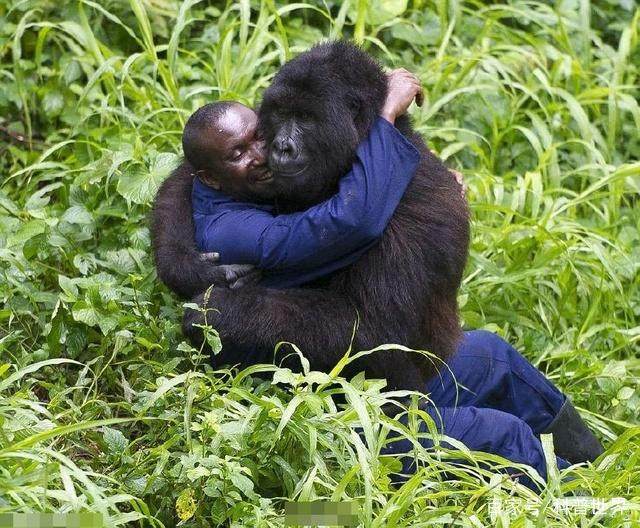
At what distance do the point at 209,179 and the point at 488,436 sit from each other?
1310 millimetres

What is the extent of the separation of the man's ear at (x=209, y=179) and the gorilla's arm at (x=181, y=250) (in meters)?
0.15

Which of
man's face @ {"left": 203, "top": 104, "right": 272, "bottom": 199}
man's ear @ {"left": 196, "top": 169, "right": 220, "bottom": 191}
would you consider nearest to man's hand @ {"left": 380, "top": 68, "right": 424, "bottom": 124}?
man's face @ {"left": 203, "top": 104, "right": 272, "bottom": 199}

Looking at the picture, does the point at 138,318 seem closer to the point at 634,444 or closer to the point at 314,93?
the point at 314,93

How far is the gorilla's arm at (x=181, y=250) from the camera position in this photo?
4.04 metres

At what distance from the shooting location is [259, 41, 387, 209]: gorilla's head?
3941 mm

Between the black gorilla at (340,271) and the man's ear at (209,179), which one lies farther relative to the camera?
the man's ear at (209,179)

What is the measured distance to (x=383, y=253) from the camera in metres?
3.99

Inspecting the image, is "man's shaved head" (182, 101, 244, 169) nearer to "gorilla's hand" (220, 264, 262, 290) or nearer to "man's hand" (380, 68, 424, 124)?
"gorilla's hand" (220, 264, 262, 290)

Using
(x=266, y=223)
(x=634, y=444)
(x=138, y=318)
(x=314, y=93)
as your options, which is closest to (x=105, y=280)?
(x=138, y=318)

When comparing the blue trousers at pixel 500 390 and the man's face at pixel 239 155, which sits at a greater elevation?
the man's face at pixel 239 155

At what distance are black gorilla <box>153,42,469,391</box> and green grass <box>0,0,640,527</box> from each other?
0.17 meters

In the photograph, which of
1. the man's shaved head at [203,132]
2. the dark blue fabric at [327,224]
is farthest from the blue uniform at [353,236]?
the man's shaved head at [203,132]

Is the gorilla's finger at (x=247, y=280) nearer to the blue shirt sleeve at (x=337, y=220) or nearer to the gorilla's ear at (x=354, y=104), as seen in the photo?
the blue shirt sleeve at (x=337, y=220)

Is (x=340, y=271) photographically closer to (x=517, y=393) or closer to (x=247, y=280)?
(x=247, y=280)
